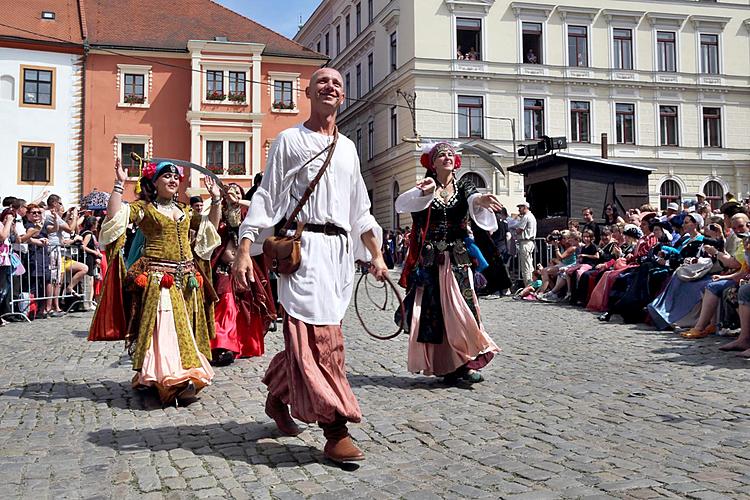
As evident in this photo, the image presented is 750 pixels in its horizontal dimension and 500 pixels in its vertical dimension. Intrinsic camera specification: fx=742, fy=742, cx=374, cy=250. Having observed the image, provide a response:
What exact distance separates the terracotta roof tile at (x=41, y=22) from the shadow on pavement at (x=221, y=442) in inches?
1341

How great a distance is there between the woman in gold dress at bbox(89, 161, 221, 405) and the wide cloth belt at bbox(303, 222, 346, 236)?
6.24 ft

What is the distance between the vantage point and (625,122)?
3875 cm

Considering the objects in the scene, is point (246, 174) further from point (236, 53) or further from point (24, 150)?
point (24, 150)

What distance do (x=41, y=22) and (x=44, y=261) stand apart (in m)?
27.1

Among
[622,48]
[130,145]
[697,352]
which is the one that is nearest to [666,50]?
[622,48]

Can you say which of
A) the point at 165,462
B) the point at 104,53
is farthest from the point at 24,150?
the point at 165,462

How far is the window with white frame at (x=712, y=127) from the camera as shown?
3972 centimetres

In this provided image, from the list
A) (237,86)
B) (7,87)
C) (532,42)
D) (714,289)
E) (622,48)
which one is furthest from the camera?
(622,48)

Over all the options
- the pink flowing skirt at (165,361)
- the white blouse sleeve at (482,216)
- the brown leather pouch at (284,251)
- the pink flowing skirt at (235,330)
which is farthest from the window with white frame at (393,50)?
the brown leather pouch at (284,251)

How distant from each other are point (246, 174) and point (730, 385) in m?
31.5

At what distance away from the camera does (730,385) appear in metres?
6.32

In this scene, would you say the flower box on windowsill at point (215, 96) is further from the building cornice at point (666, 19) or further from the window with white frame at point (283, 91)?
the building cornice at point (666, 19)

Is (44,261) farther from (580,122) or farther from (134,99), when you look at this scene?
(580,122)

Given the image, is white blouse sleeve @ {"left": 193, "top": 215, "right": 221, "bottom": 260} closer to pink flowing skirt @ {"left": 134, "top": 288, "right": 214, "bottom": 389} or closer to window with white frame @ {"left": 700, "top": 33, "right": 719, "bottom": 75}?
pink flowing skirt @ {"left": 134, "top": 288, "right": 214, "bottom": 389}
